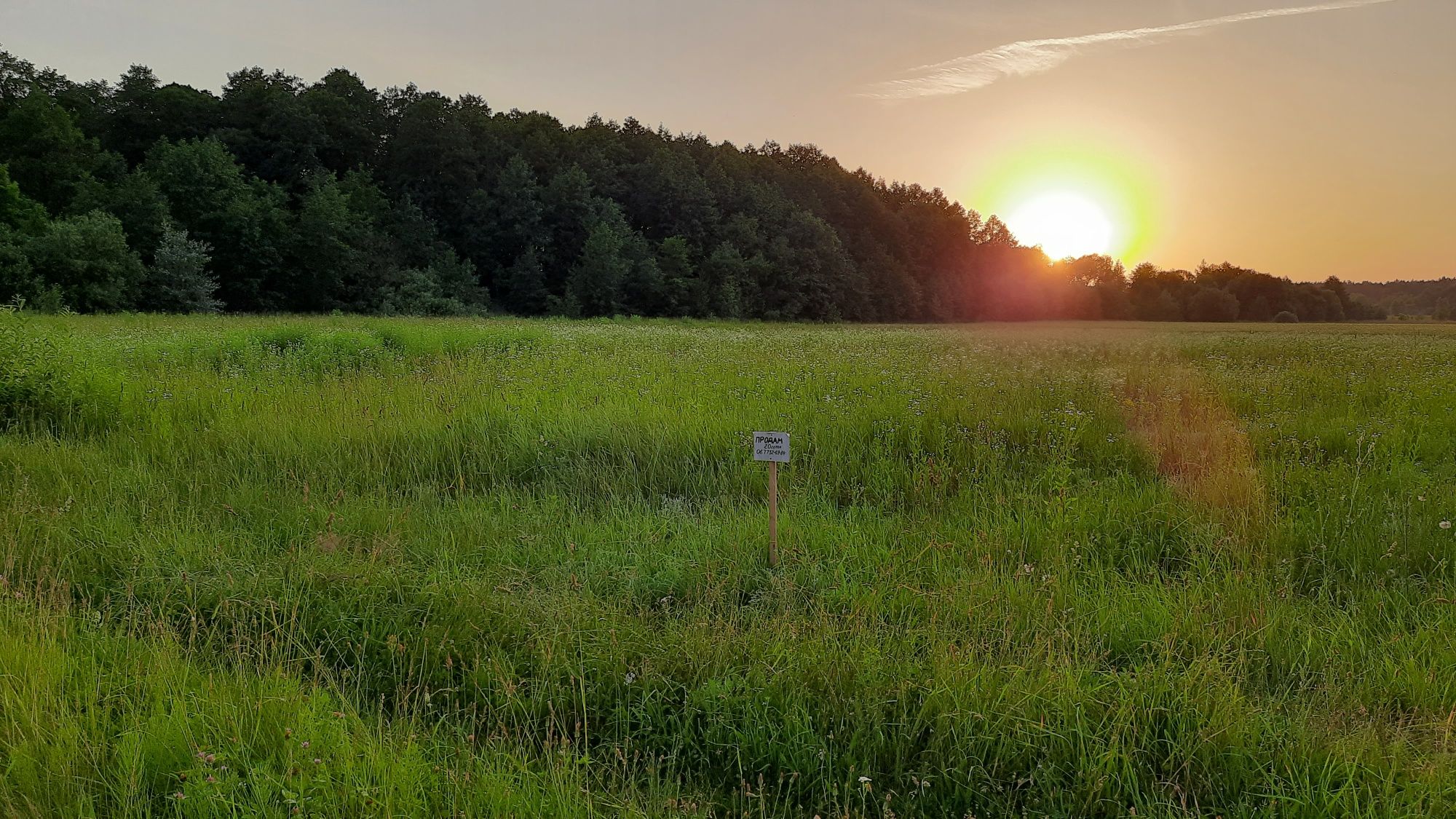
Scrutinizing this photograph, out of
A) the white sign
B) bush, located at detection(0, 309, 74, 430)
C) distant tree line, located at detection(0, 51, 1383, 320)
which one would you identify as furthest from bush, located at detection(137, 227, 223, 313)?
the white sign

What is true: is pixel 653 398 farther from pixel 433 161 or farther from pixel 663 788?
pixel 433 161

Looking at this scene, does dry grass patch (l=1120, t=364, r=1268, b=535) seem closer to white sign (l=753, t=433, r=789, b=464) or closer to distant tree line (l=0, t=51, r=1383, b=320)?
white sign (l=753, t=433, r=789, b=464)

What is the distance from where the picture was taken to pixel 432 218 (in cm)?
5778

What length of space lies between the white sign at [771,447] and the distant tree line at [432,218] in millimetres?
38747

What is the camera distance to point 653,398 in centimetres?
931

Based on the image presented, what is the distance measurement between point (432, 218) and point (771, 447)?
60.4 m

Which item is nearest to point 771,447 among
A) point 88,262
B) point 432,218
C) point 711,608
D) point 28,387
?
point 711,608

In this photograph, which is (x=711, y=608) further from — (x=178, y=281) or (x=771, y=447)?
(x=178, y=281)

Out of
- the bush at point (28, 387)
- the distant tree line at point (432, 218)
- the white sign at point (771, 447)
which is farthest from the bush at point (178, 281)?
the white sign at point (771, 447)

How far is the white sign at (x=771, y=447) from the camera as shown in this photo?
473 cm

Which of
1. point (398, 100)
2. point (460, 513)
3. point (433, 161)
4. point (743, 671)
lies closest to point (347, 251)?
point (433, 161)

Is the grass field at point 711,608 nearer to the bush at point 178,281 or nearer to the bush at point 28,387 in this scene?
the bush at point 28,387

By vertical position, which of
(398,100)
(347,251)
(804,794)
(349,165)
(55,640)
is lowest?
(804,794)

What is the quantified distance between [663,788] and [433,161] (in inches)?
2579
